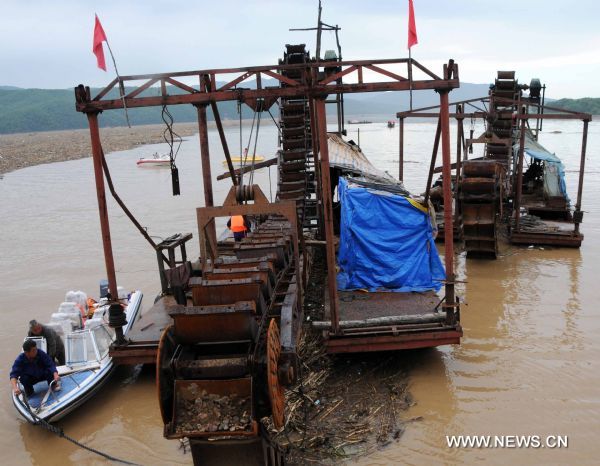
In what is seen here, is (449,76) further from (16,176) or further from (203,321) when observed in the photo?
(16,176)

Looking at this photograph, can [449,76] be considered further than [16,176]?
No

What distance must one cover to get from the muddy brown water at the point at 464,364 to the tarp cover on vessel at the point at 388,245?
151cm

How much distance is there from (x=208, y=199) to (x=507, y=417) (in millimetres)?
5743

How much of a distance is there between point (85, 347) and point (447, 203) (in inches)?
246

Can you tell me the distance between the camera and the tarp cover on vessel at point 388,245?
10.4 m

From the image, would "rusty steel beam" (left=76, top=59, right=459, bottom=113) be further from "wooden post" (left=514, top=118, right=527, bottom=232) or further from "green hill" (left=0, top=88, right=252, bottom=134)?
"green hill" (left=0, top=88, right=252, bottom=134)

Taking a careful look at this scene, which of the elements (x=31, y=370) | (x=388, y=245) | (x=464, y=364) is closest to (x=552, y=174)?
(x=388, y=245)

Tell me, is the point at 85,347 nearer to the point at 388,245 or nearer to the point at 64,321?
the point at 64,321

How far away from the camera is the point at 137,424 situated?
26.5 ft

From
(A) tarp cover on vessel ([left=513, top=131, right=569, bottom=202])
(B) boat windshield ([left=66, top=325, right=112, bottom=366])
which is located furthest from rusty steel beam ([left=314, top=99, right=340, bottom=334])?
(A) tarp cover on vessel ([left=513, top=131, right=569, bottom=202])

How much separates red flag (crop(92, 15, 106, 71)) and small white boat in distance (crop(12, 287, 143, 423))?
4332 millimetres

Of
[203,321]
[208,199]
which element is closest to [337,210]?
[208,199]

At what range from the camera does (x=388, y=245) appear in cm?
1040

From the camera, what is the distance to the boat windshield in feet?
28.3
